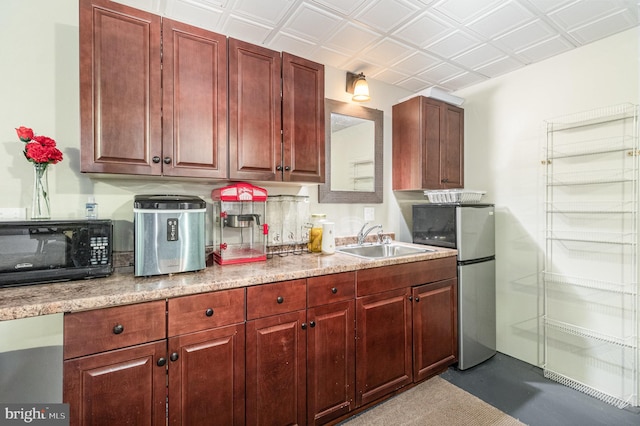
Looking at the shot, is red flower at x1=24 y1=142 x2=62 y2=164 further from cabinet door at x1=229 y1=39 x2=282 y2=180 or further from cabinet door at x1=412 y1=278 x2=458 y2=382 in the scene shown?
cabinet door at x1=412 y1=278 x2=458 y2=382

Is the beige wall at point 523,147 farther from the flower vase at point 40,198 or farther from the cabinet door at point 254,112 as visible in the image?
the flower vase at point 40,198

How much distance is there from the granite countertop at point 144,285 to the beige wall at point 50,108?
19.0 inches

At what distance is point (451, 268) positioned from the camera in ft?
7.74

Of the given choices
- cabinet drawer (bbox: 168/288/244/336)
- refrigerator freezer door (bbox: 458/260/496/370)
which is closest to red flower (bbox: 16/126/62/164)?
cabinet drawer (bbox: 168/288/244/336)

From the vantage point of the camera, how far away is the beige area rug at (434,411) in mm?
1809

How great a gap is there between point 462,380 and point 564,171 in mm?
1859

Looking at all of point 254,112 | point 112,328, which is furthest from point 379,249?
point 112,328

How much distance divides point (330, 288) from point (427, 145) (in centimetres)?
170

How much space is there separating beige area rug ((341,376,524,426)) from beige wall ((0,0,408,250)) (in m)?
1.91

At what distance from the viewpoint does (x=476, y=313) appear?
248cm

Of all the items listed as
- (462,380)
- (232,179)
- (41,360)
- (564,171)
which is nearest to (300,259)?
(232,179)

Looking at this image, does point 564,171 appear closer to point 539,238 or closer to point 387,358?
point 539,238

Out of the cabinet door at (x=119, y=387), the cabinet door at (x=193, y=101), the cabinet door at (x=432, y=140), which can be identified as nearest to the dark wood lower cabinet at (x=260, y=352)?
the cabinet door at (x=119, y=387)

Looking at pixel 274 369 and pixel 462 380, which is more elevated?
pixel 274 369
